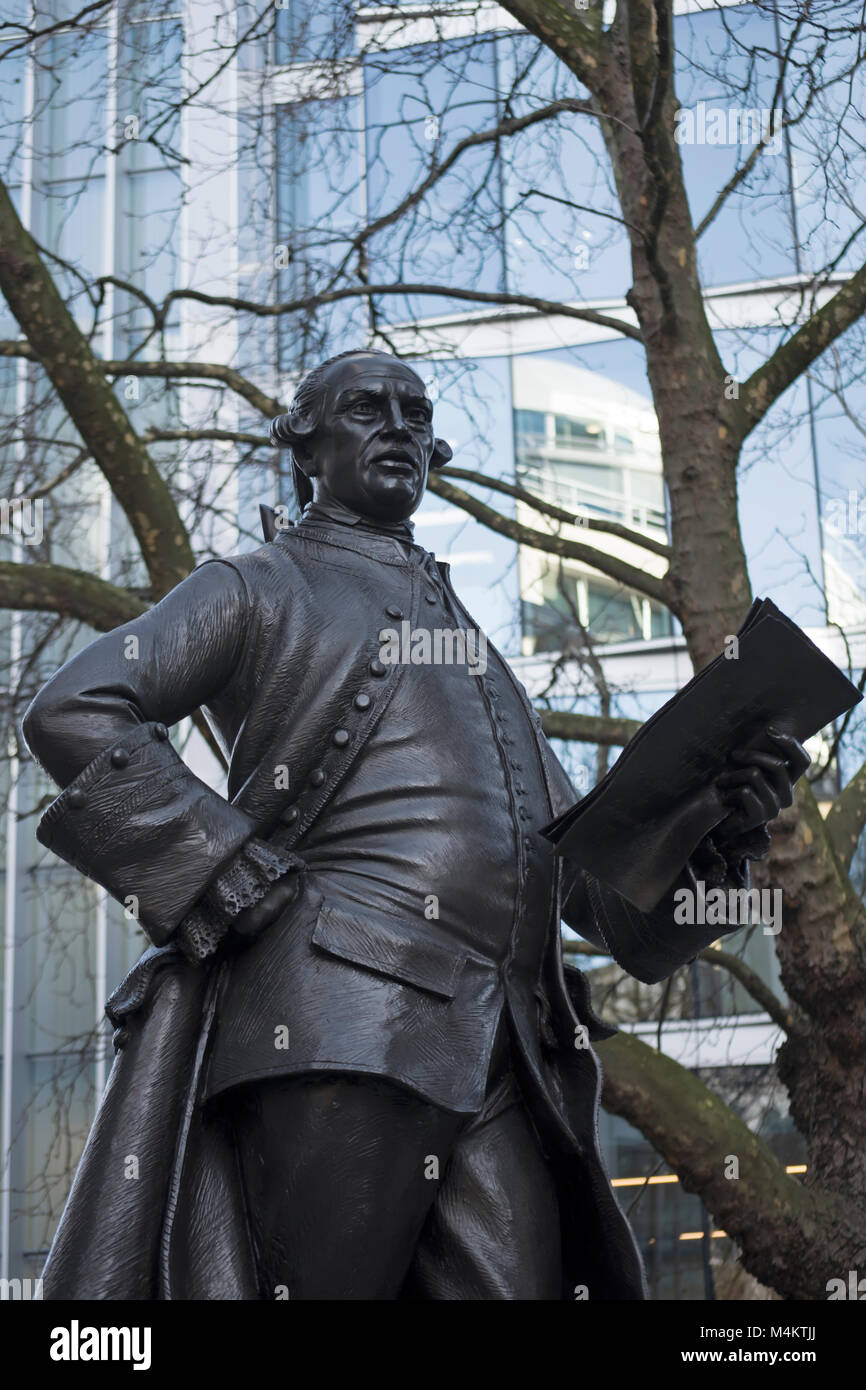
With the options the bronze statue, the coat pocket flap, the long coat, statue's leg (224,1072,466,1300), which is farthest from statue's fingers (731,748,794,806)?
statue's leg (224,1072,466,1300)

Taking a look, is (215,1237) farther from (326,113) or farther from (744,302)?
(744,302)

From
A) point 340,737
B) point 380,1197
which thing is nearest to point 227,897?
point 340,737

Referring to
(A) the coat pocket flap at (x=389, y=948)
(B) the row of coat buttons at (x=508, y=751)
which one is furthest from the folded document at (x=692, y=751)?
(A) the coat pocket flap at (x=389, y=948)

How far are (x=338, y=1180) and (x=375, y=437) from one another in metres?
1.38

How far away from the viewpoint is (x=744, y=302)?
16.6 metres

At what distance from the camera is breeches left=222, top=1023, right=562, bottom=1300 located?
322 centimetres

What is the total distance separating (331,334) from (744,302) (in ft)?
25.0

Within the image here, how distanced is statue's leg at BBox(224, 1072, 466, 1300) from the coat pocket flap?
18cm

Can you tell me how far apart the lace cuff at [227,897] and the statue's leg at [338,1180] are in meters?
0.24

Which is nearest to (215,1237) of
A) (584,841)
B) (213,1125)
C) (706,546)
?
(213,1125)

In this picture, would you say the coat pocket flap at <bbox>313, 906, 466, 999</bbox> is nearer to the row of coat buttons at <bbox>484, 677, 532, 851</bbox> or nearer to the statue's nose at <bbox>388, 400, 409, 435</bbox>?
the row of coat buttons at <bbox>484, 677, 532, 851</bbox>
